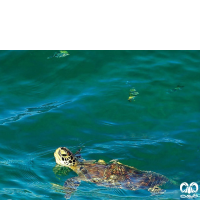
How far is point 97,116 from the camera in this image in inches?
376

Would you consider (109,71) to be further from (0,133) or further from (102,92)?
(0,133)

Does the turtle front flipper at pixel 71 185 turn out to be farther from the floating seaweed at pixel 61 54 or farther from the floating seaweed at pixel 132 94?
the floating seaweed at pixel 61 54

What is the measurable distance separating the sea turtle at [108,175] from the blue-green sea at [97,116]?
0.49 feet

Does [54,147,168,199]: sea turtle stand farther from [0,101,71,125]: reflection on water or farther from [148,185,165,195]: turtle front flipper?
[0,101,71,125]: reflection on water

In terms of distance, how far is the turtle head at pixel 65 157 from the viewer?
303 inches

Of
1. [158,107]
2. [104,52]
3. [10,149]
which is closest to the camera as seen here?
[10,149]

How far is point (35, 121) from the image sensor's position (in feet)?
30.7
